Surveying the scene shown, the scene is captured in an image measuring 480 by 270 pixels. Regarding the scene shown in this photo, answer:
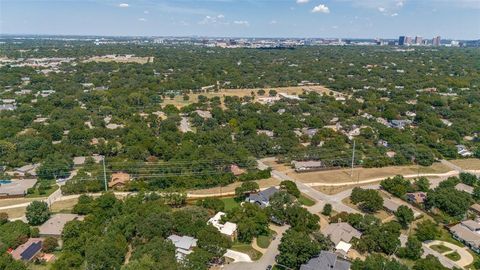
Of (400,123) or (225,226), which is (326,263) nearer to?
(225,226)

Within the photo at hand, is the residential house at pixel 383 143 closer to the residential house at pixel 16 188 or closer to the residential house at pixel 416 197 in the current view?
the residential house at pixel 416 197

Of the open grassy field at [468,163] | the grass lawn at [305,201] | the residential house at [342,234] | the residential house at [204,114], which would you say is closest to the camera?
the residential house at [342,234]

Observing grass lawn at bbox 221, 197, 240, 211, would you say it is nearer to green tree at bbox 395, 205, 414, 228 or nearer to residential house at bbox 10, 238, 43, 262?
green tree at bbox 395, 205, 414, 228

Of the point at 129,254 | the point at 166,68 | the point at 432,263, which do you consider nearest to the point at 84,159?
the point at 129,254

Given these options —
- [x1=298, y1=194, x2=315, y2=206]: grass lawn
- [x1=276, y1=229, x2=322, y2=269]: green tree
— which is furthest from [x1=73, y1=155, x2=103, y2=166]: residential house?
[x1=276, y1=229, x2=322, y2=269]: green tree

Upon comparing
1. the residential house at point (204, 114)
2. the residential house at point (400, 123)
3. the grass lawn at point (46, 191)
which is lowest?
the grass lawn at point (46, 191)

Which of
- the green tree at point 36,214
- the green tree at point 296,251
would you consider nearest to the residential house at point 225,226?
the green tree at point 296,251

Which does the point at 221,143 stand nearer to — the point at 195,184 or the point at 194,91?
the point at 195,184
